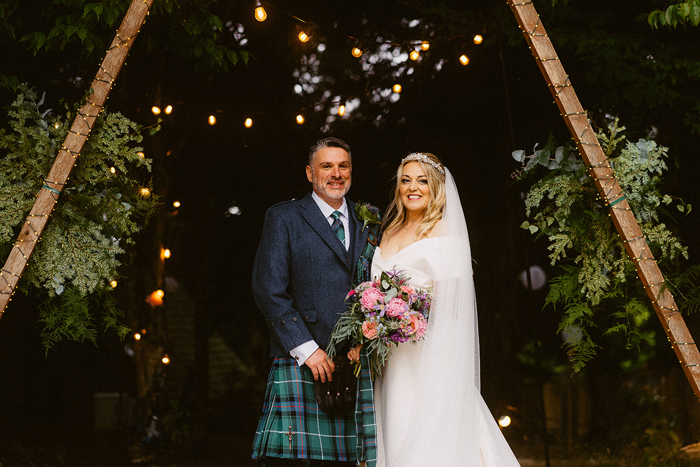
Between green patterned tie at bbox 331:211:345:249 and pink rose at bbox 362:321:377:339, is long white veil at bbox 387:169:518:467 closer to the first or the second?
pink rose at bbox 362:321:377:339

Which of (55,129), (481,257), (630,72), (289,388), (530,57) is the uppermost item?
(530,57)

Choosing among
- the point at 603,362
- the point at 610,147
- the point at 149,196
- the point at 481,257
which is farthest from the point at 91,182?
the point at 603,362

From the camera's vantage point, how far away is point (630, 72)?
177 inches

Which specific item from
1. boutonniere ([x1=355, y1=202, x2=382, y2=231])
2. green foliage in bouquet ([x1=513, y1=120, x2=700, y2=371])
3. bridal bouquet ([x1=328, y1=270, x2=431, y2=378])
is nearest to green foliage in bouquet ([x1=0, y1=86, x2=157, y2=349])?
boutonniere ([x1=355, y1=202, x2=382, y2=231])

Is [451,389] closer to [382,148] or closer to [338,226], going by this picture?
[338,226]

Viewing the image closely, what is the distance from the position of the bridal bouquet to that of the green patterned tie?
0.39 m

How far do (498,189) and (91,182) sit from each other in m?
3.41

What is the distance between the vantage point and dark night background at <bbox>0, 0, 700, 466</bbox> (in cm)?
476

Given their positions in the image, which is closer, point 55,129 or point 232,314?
point 55,129

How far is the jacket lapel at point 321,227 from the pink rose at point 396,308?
473 millimetres

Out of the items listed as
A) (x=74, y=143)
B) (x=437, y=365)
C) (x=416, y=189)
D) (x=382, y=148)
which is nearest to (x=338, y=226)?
(x=416, y=189)

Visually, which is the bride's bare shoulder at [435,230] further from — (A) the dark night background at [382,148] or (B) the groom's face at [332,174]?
(A) the dark night background at [382,148]

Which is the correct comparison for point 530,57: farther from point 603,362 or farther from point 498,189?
point 603,362

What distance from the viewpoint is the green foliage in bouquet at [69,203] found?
323 centimetres
